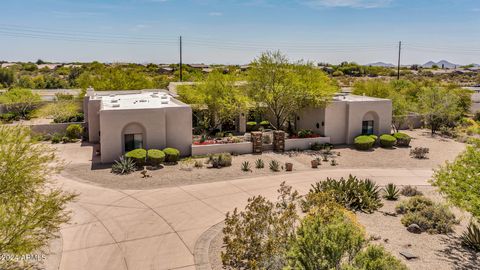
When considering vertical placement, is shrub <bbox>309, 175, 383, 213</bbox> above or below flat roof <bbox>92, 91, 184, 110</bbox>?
below

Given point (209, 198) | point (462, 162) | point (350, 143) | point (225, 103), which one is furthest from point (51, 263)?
point (350, 143)

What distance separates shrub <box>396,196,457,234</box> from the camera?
49.3 feet

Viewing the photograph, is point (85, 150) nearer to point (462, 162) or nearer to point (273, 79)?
point (273, 79)

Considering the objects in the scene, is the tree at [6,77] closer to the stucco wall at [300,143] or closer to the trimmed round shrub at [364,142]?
the stucco wall at [300,143]

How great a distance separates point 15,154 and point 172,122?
16.3m

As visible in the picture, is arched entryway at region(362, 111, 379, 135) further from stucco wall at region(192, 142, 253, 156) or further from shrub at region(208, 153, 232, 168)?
shrub at region(208, 153, 232, 168)

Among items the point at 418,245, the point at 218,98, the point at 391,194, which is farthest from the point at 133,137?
the point at 418,245

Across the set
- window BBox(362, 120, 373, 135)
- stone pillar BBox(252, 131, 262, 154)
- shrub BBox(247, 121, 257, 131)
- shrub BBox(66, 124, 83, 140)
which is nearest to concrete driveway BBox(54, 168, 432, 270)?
stone pillar BBox(252, 131, 262, 154)

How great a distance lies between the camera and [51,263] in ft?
40.5

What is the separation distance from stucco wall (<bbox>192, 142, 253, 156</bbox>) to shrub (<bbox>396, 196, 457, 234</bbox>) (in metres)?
13.2

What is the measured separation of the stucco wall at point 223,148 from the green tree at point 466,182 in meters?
16.6

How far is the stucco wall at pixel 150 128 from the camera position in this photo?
24.7 m

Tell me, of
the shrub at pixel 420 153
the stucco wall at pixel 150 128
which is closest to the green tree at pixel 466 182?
the shrub at pixel 420 153

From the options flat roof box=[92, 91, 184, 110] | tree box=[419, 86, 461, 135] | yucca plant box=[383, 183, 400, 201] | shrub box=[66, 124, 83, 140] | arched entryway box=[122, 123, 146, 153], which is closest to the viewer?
yucca plant box=[383, 183, 400, 201]
